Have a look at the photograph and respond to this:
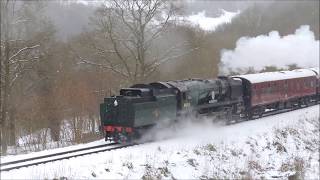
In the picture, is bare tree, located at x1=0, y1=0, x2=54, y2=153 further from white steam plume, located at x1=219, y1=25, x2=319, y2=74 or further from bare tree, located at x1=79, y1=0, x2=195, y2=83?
white steam plume, located at x1=219, y1=25, x2=319, y2=74

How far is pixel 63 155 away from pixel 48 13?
15623 mm

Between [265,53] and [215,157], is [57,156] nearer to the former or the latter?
[215,157]

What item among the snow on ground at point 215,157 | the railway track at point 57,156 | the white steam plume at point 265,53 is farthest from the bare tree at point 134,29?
the railway track at point 57,156

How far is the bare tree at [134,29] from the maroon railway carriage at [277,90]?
19.9 feet

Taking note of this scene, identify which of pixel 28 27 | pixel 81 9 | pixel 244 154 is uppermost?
pixel 81 9

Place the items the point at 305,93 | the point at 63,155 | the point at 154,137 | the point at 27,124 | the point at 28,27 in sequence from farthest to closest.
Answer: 1. the point at 305,93
2. the point at 27,124
3. the point at 28,27
4. the point at 154,137
5. the point at 63,155

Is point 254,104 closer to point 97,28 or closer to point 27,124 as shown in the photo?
point 97,28

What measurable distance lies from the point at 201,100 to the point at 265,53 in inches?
758

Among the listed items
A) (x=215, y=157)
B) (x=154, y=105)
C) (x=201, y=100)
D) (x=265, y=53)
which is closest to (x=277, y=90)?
(x=201, y=100)

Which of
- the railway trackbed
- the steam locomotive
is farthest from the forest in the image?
the railway trackbed

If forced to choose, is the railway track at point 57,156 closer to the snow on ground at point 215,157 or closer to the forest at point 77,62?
the snow on ground at point 215,157

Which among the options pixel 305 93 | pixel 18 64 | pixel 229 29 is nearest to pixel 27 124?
pixel 18 64

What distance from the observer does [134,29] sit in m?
28.6

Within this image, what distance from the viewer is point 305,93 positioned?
3262cm
